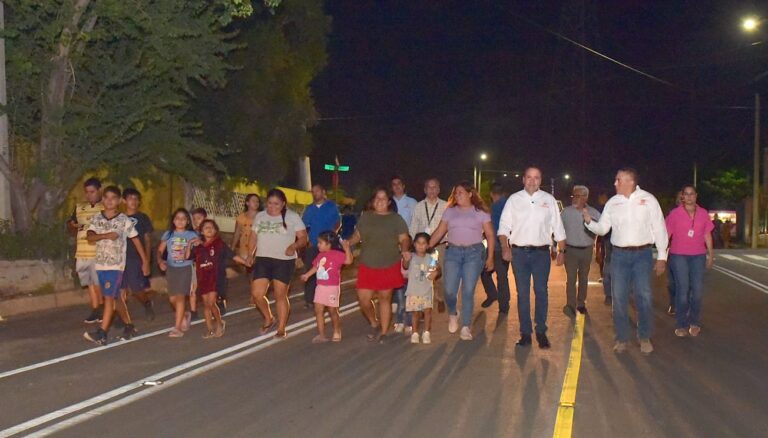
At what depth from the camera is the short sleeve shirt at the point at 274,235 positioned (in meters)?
10.8

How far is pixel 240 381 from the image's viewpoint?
27.3 ft

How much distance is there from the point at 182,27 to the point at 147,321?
524 cm

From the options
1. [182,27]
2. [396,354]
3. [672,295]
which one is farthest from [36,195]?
[672,295]

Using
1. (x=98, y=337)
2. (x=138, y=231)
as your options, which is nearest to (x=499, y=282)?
(x=138, y=231)

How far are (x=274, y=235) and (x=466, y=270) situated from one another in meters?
2.27

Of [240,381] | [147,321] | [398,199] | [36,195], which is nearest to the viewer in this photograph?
[240,381]

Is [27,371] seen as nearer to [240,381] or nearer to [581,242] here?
[240,381]

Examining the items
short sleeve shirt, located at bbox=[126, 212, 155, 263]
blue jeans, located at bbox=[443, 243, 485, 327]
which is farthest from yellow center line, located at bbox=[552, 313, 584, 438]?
short sleeve shirt, located at bbox=[126, 212, 155, 263]

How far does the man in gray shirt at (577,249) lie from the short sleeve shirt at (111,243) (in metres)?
6.13

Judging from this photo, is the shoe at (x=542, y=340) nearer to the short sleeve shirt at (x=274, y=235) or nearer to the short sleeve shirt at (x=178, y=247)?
the short sleeve shirt at (x=274, y=235)

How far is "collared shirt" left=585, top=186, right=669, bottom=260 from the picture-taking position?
388 inches

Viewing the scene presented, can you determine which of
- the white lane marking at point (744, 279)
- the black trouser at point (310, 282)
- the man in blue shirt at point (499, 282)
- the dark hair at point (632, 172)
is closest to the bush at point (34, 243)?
the black trouser at point (310, 282)

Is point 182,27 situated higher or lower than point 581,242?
higher

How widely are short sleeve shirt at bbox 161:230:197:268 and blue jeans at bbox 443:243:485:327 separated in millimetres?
3087
